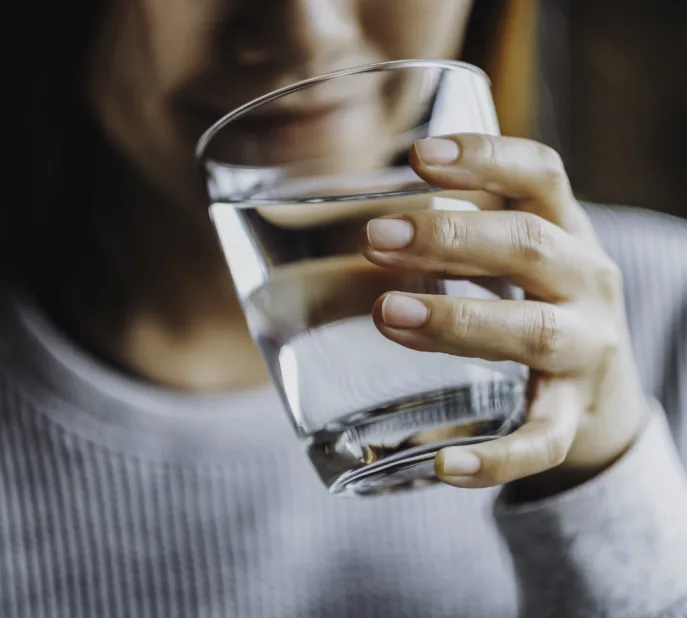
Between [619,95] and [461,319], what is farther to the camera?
[619,95]

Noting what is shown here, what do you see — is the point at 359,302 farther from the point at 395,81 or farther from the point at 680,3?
the point at 680,3

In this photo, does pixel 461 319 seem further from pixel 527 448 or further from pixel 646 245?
pixel 646 245

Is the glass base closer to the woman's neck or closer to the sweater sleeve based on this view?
the sweater sleeve

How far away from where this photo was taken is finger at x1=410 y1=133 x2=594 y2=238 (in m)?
0.27

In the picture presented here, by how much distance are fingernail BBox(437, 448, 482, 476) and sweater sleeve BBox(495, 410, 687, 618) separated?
129mm

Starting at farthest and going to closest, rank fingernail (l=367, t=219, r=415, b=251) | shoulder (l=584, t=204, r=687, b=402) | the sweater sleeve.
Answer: shoulder (l=584, t=204, r=687, b=402) < the sweater sleeve < fingernail (l=367, t=219, r=415, b=251)

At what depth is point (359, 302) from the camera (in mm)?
278

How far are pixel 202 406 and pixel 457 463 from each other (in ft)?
1.05

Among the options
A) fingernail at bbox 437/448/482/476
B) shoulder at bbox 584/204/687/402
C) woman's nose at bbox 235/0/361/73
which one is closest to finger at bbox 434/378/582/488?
fingernail at bbox 437/448/482/476

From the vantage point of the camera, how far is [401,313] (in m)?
0.27

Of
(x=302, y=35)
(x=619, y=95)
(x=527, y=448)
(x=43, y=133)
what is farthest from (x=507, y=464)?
(x=43, y=133)

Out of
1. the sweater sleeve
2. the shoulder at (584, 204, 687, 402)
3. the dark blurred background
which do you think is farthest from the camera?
the shoulder at (584, 204, 687, 402)

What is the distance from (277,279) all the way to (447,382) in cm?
7

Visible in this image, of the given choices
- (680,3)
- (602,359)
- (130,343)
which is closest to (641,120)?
(680,3)
